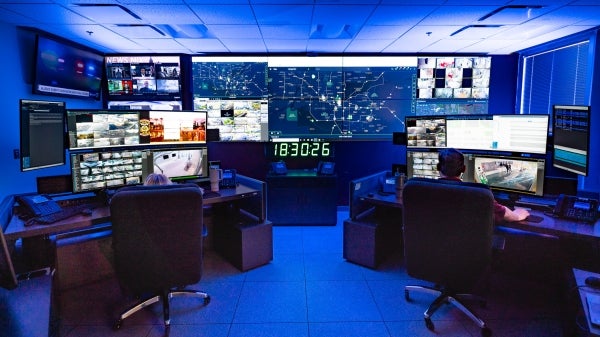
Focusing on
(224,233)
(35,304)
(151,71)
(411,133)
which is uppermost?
(151,71)

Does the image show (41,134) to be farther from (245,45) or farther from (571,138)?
(571,138)

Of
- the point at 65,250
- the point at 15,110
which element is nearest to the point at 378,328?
the point at 65,250

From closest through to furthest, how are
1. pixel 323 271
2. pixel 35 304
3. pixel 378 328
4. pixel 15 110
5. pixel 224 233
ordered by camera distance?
pixel 35 304
pixel 378 328
pixel 323 271
pixel 224 233
pixel 15 110

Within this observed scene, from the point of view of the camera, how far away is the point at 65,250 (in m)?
3.19

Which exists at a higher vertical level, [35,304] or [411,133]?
[411,133]

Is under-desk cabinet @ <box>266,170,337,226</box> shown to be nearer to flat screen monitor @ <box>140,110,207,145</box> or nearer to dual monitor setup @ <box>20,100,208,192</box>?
dual monitor setup @ <box>20,100,208,192</box>

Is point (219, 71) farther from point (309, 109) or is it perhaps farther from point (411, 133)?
point (411, 133)

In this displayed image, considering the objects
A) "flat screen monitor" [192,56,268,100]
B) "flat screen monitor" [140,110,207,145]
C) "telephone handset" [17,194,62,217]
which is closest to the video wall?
"flat screen monitor" [192,56,268,100]

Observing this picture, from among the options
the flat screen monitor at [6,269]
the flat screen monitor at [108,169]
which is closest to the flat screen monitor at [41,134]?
the flat screen monitor at [108,169]

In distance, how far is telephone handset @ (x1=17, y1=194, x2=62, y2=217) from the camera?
2.58 metres

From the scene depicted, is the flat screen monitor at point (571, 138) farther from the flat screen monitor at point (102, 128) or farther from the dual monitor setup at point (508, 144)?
the flat screen monitor at point (102, 128)

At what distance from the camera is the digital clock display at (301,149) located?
5.39 metres

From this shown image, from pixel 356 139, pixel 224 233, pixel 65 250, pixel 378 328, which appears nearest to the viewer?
pixel 378 328

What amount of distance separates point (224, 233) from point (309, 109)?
2375 millimetres
